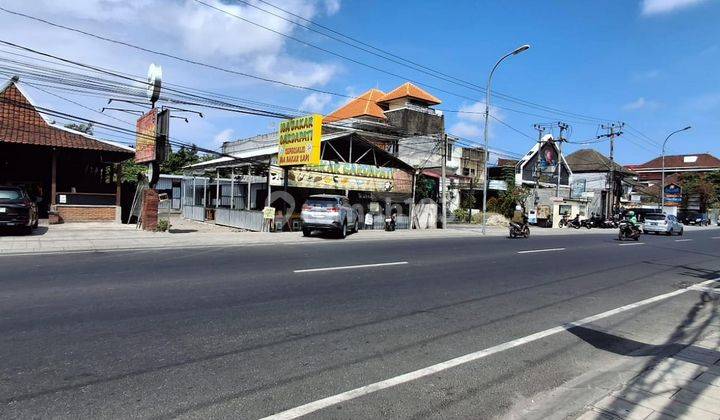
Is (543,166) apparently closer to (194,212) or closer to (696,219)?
(696,219)

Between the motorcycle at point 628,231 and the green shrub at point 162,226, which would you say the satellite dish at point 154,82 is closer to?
the green shrub at point 162,226

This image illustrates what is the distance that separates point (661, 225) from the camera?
35188 mm

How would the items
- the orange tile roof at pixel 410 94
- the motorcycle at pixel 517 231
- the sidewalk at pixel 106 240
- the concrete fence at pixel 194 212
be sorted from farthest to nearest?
the orange tile roof at pixel 410 94 < the concrete fence at pixel 194 212 < the motorcycle at pixel 517 231 < the sidewalk at pixel 106 240

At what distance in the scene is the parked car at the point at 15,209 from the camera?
16094mm

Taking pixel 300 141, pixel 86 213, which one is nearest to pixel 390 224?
pixel 300 141

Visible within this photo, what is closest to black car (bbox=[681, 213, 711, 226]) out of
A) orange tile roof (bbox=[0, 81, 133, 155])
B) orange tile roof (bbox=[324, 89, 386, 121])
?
orange tile roof (bbox=[324, 89, 386, 121])

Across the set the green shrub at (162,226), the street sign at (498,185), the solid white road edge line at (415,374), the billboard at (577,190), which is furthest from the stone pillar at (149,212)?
the billboard at (577,190)

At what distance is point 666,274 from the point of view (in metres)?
12.8

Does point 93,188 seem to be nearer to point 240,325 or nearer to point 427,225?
point 427,225

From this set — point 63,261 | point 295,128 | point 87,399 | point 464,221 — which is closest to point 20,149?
point 295,128

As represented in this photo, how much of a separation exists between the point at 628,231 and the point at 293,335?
82.5ft

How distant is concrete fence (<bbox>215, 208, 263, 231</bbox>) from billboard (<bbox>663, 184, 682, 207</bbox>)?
212ft

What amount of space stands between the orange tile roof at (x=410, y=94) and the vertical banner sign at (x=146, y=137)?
34.3 metres

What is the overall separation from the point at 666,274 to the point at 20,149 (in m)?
27.3
